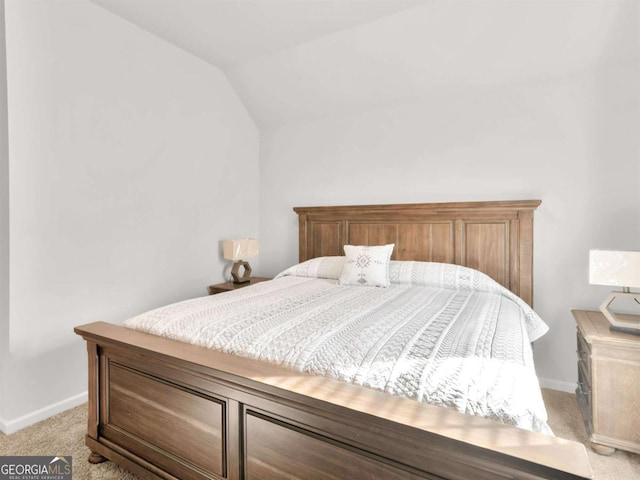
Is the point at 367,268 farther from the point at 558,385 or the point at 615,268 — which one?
the point at 558,385

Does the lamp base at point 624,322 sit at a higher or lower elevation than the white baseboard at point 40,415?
higher

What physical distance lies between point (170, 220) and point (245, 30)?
1.63 metres

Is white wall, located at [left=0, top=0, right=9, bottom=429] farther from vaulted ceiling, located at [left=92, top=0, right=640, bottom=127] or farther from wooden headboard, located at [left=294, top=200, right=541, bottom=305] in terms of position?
wooden headboard, located at [left=294, top=200, right=541, bottom=305]

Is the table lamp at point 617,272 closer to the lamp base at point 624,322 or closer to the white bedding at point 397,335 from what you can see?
the lamp base at point 624,322

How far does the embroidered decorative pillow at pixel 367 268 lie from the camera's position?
8.30 ft

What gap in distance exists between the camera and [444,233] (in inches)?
111

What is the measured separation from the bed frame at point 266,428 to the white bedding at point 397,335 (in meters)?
0.07

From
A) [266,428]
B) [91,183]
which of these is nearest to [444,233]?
[266,428]

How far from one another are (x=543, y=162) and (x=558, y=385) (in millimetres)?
1643

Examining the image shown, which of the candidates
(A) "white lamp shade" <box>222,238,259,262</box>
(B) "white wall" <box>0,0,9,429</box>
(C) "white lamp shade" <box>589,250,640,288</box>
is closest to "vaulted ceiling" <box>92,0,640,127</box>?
(B) "white wall" <box>0,0,9,429</box>

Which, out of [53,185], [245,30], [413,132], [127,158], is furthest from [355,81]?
[53,185]

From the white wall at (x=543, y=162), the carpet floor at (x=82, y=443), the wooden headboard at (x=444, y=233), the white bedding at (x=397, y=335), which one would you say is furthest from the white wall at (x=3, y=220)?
the white wall at (x=543, y=162)

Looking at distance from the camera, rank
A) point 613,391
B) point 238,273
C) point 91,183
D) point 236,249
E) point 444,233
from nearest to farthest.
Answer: point 613,391, point 91,183, point 444,233, point 236,249, point 238,273

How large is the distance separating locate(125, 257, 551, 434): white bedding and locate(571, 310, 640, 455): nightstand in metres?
0.30
